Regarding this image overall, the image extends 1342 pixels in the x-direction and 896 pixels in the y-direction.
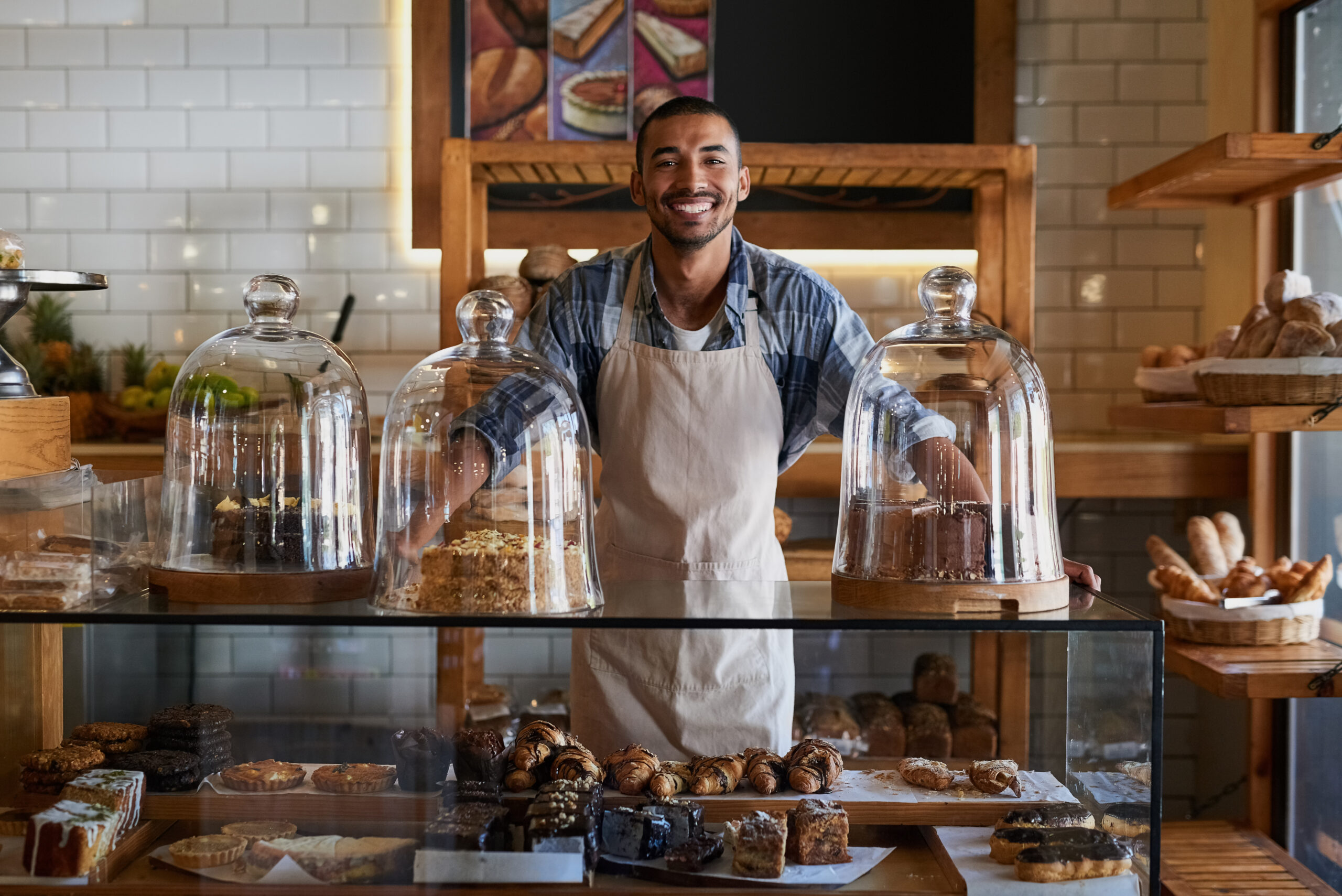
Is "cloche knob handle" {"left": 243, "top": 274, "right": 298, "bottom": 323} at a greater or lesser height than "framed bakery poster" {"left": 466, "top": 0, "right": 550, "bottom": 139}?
lesser

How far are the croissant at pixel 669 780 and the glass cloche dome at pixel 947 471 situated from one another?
23cm

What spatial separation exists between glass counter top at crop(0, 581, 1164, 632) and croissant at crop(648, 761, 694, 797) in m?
0.18

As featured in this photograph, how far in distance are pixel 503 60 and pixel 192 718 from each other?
270cm

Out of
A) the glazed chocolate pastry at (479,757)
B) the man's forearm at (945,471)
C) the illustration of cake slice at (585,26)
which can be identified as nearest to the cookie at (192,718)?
the glazed chocolate pastry at (479,757)

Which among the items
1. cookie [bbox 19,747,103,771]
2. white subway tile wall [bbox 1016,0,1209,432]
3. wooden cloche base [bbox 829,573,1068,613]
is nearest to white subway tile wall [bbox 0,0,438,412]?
white subway tile wall [bbox 1016,0,1209,432]

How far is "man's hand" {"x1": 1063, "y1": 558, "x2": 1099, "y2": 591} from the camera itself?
1207 millimetres

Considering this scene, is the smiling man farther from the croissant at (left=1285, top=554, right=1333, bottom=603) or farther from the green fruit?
the green fruit

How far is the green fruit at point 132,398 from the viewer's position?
3391 mm

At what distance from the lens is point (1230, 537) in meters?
2.68

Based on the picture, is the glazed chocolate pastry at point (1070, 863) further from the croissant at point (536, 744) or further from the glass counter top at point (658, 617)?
the croissant at point (536, 744)

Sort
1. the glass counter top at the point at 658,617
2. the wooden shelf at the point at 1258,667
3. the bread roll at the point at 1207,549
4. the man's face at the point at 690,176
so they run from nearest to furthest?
the glass counter top at the point at 658,617, the man's face at the point at 690,176, the wooden shelf at the point at 1258,667, the bread roll at the point at 1207,549

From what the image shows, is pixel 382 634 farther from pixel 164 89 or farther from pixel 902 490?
pixel 164 89

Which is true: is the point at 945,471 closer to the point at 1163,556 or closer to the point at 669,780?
the point at 669,780

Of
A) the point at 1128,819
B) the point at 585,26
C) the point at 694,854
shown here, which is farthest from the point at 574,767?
the point at 585,26
